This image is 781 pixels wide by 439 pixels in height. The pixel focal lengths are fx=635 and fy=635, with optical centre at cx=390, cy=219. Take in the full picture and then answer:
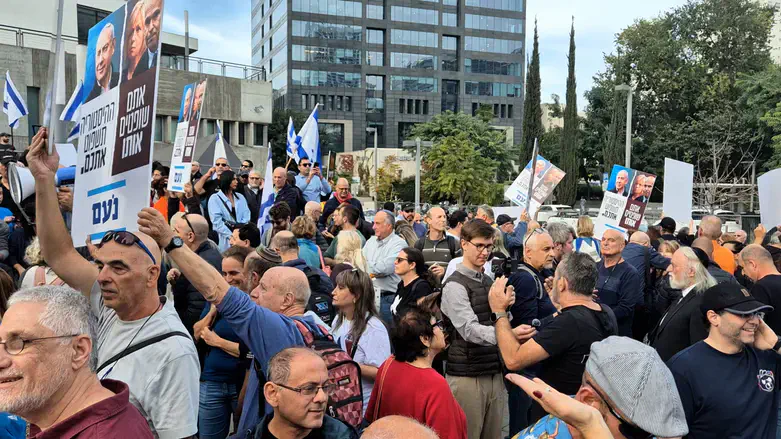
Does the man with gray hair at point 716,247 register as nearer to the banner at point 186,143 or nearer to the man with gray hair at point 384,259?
the man with gray hair at point 384,259

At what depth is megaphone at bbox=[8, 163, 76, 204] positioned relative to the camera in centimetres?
447

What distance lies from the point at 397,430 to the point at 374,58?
89628 millimetres

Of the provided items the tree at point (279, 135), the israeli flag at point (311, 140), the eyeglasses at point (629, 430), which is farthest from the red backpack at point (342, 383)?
the tree at point (279, 135)

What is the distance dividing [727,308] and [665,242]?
485 centimetres

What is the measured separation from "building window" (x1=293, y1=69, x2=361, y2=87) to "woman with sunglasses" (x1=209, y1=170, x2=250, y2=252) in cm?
7704

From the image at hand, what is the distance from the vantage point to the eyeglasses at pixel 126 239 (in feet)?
10.4

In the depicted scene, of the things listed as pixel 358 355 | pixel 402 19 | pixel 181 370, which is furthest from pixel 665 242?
pixel 402 19

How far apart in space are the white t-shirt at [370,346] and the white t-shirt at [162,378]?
165 cm

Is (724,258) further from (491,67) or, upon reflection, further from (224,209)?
(491,67)

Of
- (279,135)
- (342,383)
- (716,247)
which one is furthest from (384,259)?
(279,135)

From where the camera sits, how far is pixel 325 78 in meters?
85.6

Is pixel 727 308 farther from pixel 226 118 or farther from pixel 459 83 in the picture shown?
pixel 459 83

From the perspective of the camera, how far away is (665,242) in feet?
27.8

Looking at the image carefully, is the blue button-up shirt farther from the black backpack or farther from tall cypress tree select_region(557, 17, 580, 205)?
tall cypress tree select_region(557, 17, 580, 205)
